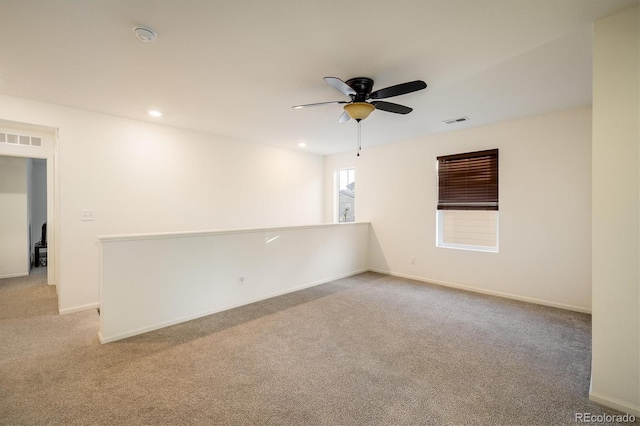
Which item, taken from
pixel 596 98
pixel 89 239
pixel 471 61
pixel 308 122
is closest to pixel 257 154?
pixel 308 122

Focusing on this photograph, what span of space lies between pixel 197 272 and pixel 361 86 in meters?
2.74

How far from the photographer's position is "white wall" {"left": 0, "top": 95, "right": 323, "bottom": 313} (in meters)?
3.65

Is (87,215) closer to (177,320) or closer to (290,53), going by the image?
(177,320)

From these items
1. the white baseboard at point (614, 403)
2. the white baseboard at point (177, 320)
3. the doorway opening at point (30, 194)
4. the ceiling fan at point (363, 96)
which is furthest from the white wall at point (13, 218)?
the white baseboard at point (614, 403)

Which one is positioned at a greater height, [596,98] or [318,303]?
[596,98]

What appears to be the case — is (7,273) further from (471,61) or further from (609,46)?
(609,46)

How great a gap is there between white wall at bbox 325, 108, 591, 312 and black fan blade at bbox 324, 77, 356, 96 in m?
2.83

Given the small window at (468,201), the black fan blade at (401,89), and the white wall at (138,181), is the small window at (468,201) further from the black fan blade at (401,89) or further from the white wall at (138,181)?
the white wall at (138,181)

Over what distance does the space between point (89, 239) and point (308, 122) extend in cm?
337

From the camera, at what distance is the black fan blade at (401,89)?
243 centimetres

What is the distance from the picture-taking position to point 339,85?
8.27 feet

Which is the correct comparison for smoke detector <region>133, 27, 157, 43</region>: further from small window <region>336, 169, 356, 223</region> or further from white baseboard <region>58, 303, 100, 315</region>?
small window <region>336, 169, 356, 223</region>

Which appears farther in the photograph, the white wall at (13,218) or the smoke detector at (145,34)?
the white wall at (13,218)

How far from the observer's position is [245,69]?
267 centimetres
